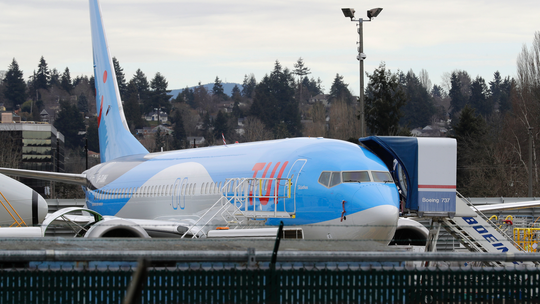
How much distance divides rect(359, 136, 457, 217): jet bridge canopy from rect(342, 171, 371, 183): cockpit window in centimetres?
104

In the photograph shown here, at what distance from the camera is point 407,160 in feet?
41.6

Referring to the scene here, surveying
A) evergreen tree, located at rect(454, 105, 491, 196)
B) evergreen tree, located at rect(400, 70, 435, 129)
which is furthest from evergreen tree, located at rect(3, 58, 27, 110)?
evergreen tree, located at rect(454, 105, 491, 196)

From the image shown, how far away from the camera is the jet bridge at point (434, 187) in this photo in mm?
12328

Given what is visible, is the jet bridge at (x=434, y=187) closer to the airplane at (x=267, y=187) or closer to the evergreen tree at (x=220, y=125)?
the airplane at (x=267, y=187)

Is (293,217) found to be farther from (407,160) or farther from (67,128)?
(67,128)

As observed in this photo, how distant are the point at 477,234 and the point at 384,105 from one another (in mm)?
43660

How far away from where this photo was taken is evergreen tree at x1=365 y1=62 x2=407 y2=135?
56.7 meters

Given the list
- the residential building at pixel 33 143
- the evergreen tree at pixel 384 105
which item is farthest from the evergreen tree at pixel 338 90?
the evergreen tree at pixel 384 105

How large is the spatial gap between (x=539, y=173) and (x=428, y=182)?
46299 mm

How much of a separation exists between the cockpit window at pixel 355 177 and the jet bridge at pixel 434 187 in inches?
40.8

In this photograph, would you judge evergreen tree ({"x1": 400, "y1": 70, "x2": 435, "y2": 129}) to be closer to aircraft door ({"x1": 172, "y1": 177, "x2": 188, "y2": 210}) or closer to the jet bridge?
aircraft door ({"x1": 172, "y1": 177, "x2": 188, "y2": 210})

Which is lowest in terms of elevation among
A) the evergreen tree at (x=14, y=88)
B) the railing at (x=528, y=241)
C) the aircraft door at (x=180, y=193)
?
the railing at (x=528, y=241)

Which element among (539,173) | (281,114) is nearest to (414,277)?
(539,173)

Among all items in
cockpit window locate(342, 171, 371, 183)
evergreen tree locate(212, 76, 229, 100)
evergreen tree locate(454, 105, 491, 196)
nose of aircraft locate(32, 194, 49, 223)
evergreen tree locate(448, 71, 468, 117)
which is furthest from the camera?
evergreen tree locate(212, 76, 229, 100)
